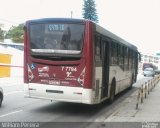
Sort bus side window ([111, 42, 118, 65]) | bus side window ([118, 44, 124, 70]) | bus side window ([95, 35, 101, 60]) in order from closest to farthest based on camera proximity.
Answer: bus side window ([95, 35, 101, 60]) < bus side window ([111, 42, 118, 65]) < bus side window ([118, 44, 124, 70])

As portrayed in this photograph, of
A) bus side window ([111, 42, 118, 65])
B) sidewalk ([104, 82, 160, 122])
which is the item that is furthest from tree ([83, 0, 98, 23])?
sidewalk ([104, 82, 160, 122])

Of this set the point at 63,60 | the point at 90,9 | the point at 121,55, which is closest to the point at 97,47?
the point at 63,60

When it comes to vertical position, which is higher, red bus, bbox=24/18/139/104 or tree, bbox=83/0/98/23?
tree, bbox=83/0/98/23

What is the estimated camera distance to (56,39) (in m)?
13.8

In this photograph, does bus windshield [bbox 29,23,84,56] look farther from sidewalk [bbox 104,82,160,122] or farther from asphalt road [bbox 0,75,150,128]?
sidewalk [bbox 104,82,160,122]

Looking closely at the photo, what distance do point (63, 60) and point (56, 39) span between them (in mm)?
782

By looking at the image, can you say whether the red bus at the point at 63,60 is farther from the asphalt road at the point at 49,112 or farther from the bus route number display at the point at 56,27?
the asphalt road at the point at 49,112

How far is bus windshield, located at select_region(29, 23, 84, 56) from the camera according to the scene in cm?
1359

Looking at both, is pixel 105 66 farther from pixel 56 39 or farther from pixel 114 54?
pixel 56 39

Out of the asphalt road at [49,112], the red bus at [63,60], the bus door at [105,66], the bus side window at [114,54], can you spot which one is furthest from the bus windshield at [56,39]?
the bus side window at [114,54]

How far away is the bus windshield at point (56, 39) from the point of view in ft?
44.6

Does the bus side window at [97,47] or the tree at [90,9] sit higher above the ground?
the tree at [90,9]

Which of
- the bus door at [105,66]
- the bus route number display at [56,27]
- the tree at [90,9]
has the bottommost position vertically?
the bus door at [105,66]

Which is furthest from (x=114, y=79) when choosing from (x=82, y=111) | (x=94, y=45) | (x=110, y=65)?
(x=94, y=45)
